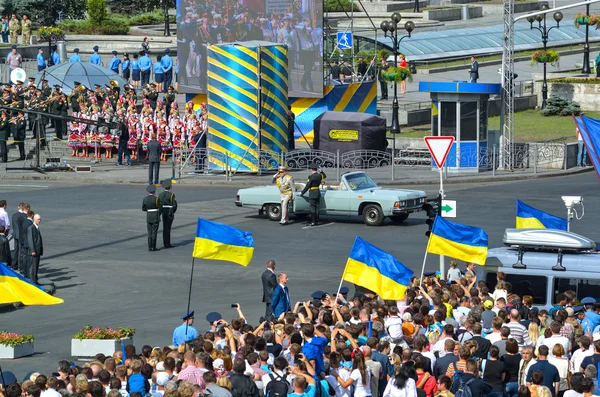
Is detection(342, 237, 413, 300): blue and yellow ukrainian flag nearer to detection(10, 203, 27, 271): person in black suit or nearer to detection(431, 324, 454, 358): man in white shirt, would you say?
detection(431, 324, 454, 358): man in white shirt

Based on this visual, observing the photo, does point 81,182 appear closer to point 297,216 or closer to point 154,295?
point 297,216

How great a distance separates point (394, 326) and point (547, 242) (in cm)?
365

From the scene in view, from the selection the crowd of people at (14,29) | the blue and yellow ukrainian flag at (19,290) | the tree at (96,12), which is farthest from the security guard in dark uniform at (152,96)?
the blue and yellow ukrainian flag at (19,290)

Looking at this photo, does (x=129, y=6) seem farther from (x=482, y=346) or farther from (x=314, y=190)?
(x=482, y=346)

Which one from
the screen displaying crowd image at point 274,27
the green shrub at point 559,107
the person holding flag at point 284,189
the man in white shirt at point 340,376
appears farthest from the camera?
the green shrub at point 559,107

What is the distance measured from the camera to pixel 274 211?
99.4 feet

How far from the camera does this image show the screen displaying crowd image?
43.3m

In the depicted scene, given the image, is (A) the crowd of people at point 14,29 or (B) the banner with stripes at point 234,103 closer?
(B) the banner with stripes at point 234,103

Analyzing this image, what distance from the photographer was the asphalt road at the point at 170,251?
20750mm

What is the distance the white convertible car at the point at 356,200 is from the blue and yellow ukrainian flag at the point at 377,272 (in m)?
10.3

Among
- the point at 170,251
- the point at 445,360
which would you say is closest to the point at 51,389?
the point at 445,360

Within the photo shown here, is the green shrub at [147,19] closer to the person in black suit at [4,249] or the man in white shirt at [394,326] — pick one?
the person in black suit at [4,249]

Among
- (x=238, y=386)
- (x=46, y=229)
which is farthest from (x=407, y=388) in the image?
(x=46, y=229)

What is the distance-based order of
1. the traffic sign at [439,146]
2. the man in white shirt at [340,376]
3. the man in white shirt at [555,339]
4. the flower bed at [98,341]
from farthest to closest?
1. the traffic sign at [439,146]
2. the flower bed at [98,341]
3. the man in white shirt at [555,339]
4. the man in white shirt at [340,376]
